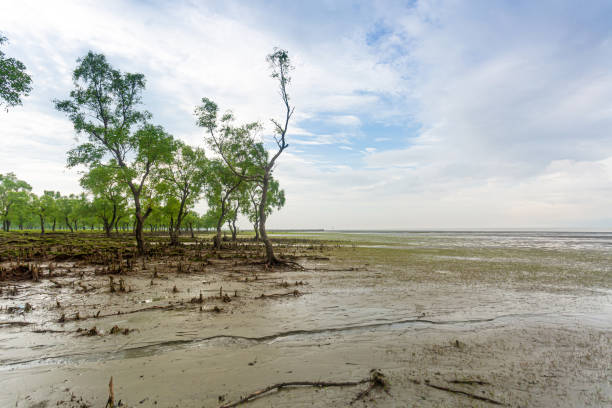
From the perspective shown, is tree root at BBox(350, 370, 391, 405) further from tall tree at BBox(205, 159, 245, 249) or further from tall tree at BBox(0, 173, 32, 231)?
tall tree at BBox(0, 173, 32, 231)

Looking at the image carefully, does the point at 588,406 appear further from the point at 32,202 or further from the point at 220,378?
the point at 32,202

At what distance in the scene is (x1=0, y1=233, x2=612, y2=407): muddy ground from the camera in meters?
3.86

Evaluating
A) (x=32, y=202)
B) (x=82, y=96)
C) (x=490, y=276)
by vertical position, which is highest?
(x=82, y=96)

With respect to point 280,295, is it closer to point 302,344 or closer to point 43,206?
point 302,344

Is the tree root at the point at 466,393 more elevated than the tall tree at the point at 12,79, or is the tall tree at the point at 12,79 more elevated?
the tall tree at the point at 12,79

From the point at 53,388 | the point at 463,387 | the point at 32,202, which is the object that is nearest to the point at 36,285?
the point at 53,388

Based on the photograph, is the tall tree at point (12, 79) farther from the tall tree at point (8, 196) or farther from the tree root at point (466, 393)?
the tall tree at point (8, 196)

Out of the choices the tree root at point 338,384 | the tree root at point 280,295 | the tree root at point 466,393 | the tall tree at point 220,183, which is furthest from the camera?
the tall tree at point 220,183

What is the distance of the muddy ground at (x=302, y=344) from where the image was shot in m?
3.86

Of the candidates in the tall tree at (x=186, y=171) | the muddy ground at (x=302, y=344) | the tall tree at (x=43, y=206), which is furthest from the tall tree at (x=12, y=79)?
the tall tree at (x=43, y=206)

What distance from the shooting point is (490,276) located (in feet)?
46.9

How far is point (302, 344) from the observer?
18.6 feet

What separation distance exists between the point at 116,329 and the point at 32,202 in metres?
88.5

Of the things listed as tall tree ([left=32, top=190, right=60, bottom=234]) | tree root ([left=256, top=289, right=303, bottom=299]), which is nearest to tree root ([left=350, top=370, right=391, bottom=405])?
tree root ([left=256, top=289, right=303, bottom=299])
